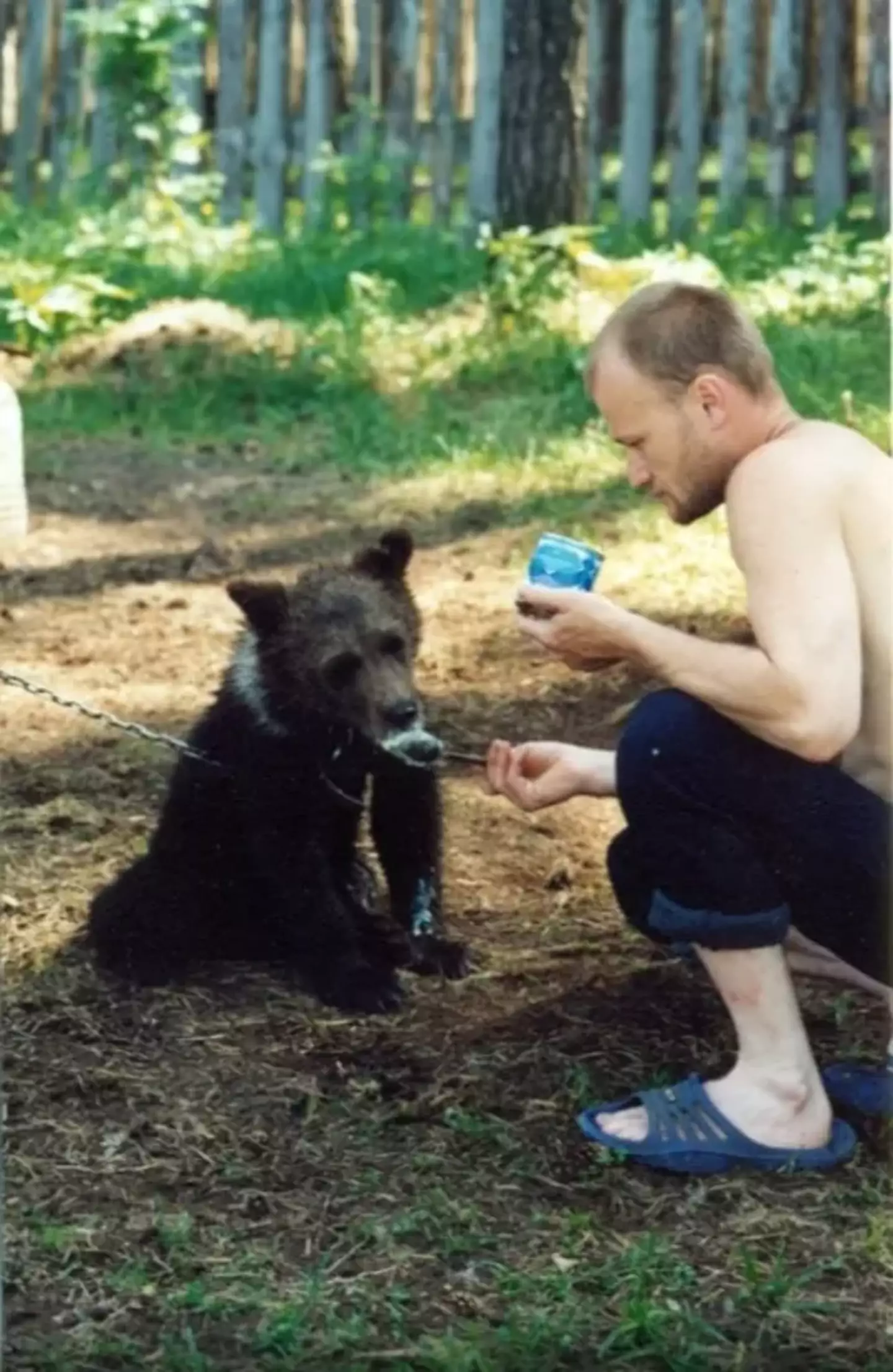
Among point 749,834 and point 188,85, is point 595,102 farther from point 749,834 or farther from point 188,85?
point 749,834

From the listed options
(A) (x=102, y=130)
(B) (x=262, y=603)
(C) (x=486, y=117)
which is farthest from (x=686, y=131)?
(B) (x=262, y=603)

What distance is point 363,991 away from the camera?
5129mm

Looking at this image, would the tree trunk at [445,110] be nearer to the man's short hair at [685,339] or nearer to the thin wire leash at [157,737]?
the thin wire leash at [157,737]

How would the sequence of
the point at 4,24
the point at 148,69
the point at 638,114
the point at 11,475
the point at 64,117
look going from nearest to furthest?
the point at 11,475, the point at 4,24, the point at 148,69, the point at 64,117, the point at 638,114

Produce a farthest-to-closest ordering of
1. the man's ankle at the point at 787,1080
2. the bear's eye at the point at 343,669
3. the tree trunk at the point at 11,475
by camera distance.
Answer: the tree trunk at the point at 11,475 → the bear's eye at the point at 343,669 → the man's ankle at the point at 787,1080

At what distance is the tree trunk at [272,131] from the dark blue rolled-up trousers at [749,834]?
589 centimetres

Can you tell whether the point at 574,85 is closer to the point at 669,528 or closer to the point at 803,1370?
the point at 669,528

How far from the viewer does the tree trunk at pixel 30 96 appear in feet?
25.9

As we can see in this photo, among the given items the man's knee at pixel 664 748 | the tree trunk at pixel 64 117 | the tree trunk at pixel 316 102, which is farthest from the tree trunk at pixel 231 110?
the man's knee at pixel 664 748

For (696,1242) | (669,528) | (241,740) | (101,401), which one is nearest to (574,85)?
(101,401)

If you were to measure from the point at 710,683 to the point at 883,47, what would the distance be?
19.2 ft

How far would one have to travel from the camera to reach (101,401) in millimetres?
8852

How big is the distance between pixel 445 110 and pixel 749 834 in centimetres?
626

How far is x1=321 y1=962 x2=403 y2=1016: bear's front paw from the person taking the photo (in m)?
5.11
